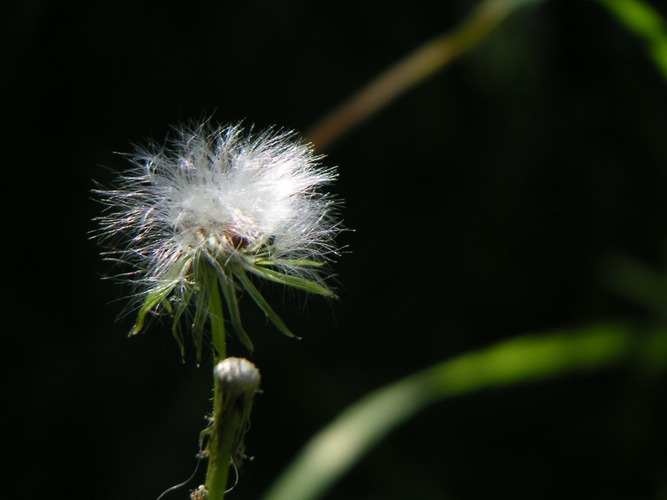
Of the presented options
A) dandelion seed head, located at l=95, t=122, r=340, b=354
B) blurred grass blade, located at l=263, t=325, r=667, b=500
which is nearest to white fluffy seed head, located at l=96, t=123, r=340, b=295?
dandelion seed head, located at l=95, t=122, r=340, b=354

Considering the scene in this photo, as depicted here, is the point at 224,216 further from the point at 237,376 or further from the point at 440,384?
the point at 440,384

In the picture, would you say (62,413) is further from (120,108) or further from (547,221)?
(547,221)

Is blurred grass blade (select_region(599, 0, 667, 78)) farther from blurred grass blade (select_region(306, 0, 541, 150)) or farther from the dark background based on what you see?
Result: the dark background

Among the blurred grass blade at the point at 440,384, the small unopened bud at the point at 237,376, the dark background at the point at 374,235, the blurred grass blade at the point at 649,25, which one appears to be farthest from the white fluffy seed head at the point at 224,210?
the dark background at the point at 374,235

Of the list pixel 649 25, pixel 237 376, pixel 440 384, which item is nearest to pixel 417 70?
pixel 649 25

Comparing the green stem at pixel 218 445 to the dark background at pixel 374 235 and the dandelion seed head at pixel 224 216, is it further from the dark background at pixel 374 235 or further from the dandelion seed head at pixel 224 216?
the dark background at pixel 374 235

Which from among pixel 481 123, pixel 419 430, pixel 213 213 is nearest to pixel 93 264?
pixel 419 430
